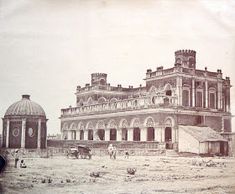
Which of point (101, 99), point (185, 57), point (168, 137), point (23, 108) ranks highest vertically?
point (185, 57)

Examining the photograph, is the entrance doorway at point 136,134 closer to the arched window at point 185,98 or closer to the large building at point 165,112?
the large building at point 165,112

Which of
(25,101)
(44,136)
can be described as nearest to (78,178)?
(44,136)

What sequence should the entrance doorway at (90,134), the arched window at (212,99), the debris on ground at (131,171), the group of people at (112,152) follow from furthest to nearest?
the arched window at (212,99), the entrance doorway at (90,134), the group of people at (112,152), the debris on ground at (131,171)

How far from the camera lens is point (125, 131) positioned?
128 inches

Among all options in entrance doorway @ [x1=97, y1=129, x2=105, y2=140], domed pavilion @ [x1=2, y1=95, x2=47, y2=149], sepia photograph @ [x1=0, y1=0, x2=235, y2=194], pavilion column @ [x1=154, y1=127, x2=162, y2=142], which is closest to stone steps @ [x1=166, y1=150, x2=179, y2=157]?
sepia photograph @ [x1=0, y1=0, x2=235, y2=194]

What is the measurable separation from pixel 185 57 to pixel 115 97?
57cm

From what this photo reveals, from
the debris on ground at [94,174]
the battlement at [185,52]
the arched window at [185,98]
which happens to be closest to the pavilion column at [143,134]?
the arched window at [185,98]

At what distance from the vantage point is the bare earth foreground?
8.86 feet

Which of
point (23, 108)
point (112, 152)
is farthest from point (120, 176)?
point (23, 108)

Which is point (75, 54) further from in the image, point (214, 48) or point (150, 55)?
point (214, 48)

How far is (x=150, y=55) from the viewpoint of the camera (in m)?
3.02

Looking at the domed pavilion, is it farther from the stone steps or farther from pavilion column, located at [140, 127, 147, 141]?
the stone steps

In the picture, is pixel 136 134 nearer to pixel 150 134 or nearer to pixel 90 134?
pixel 150 134

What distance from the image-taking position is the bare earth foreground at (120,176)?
2.70 metres
